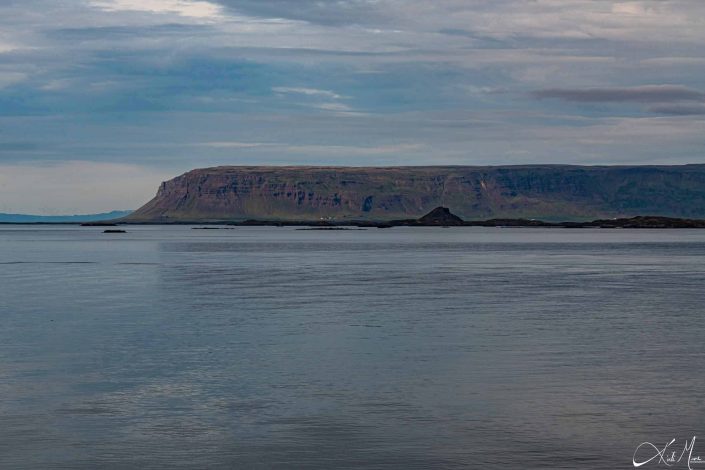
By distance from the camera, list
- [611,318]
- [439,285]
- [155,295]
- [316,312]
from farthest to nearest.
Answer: [439,285]
[155,295]
[316,312]
[611,318]

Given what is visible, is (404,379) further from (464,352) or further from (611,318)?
(611,318)

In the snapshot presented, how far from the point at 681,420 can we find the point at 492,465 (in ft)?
13.9

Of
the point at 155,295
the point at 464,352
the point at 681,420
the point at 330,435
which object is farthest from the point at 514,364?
the point at 155,295

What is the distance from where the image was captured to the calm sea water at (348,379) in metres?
14.3

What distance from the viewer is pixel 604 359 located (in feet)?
73.6

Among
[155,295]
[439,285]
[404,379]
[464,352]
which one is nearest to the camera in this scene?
[404,379]

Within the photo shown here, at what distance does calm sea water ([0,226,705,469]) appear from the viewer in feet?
47.0

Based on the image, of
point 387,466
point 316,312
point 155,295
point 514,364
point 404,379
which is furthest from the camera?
point 155,295

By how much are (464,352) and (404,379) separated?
405 centimetres

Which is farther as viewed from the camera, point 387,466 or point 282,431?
point 282,431

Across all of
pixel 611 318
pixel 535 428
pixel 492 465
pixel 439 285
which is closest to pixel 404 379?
pixel 535 428

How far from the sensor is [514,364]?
2166 centimetres

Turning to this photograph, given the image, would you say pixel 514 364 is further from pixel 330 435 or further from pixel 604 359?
pixel 330 435

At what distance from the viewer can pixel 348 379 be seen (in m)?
20.0
